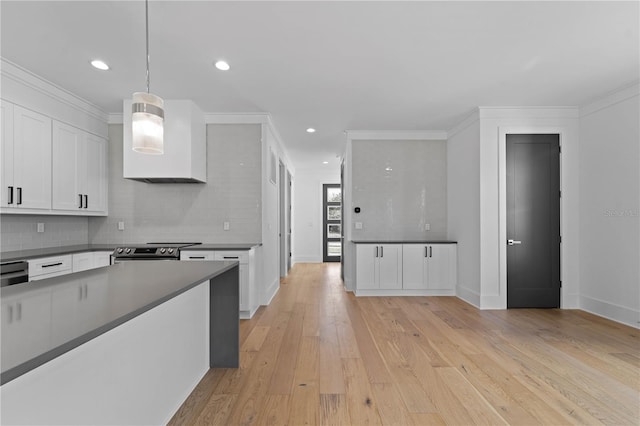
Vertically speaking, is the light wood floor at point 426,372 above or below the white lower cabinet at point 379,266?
below

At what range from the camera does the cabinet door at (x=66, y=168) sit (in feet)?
12.0

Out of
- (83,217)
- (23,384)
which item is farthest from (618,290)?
(83,217)

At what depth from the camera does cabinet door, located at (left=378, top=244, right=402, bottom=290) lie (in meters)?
5.04

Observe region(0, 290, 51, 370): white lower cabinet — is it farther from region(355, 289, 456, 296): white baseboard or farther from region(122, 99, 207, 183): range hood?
region(355, 289, 456, 296): white baseboard

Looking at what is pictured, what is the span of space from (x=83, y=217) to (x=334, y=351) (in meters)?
4.00

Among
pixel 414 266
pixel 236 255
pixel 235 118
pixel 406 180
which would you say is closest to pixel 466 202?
pixel 406 180

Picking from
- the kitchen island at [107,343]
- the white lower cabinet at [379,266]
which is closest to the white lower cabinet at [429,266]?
the white lower cabinet at [379,266]

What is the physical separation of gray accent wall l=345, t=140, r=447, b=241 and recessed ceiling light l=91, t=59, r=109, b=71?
361cm

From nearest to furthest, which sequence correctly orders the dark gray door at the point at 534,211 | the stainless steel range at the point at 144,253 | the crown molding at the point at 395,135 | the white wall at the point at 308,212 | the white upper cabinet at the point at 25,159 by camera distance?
the white upper cabinet at the point at 25,159, the stainless steel range at the point at 144,253, the dark gray door at the point at 534,211, the crown molding at the point at 395,135, the white wall at the point at 308,212

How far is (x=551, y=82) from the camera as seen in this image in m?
3.48

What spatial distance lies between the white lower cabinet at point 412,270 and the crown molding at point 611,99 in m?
2.50

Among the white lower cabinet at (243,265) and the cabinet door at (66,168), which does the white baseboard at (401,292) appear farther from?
the cabinet door at (66,168)

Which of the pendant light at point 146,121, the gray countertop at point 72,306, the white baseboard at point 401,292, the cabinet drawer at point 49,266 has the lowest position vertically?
the white baseboard at point 401,292

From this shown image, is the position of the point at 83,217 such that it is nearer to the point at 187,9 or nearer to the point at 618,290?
the point at 187,9
